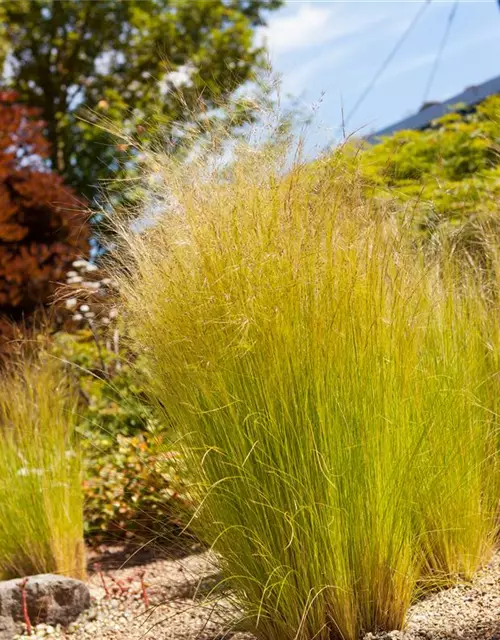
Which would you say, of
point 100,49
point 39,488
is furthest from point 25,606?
point 100,49

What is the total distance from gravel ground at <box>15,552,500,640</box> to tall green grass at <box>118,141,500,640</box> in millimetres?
126

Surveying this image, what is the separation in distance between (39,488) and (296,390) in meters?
1.99

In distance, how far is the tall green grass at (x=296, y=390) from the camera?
85.8 inches

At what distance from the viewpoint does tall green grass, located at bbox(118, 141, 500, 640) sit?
2.18 meters

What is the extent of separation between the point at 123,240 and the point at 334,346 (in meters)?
0.94

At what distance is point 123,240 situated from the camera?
2789 mm

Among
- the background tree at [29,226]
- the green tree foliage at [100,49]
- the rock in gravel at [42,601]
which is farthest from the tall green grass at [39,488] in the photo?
the green tree foliage at [100,49]

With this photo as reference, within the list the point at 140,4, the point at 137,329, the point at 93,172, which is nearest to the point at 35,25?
the point at 140,4

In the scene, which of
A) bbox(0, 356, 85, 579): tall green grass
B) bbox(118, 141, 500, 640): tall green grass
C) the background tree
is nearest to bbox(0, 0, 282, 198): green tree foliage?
the background tree

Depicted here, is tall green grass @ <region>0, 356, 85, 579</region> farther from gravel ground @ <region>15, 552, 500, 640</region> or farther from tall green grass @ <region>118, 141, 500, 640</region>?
tall green grass @ <region>118, 141, 500, 640</region>

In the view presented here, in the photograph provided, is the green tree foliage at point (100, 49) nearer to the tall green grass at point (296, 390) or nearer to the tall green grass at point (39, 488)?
the tall green grass at point (39, 488)

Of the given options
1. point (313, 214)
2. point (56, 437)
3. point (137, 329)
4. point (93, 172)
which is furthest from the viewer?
point (93, 172)

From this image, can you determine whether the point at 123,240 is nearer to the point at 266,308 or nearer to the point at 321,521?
the point at 266,308

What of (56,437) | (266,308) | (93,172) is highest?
(93,172)
